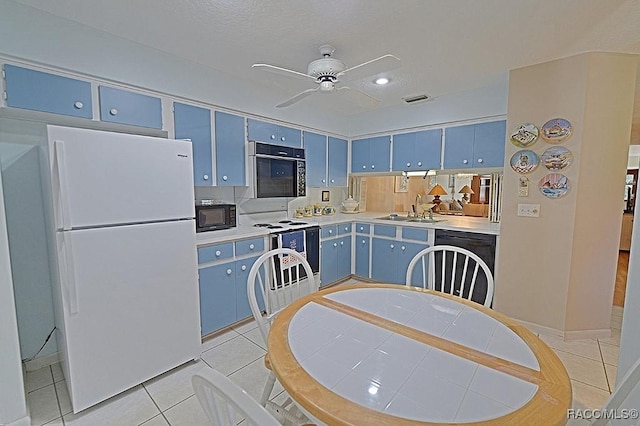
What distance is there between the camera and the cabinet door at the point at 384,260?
12.2 ft

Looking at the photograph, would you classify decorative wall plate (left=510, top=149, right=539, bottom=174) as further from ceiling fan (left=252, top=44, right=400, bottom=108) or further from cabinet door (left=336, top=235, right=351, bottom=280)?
cabinet door (left=336, top=235, right=351, bottom=280)

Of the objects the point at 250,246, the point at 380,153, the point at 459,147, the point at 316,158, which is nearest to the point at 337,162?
the point at 316,158

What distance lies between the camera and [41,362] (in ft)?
7.10

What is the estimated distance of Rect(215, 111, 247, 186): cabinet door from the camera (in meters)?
2.83

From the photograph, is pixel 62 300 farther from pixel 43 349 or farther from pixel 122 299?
pixel 43 349

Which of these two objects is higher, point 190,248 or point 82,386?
point 190,248

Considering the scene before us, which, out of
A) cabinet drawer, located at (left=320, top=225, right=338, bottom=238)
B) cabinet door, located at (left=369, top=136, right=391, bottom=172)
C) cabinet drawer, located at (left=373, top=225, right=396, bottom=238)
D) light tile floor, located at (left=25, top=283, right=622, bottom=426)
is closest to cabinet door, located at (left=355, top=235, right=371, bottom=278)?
cabinet drawer, located at (left=373, top=225, right=396, bottom=238)

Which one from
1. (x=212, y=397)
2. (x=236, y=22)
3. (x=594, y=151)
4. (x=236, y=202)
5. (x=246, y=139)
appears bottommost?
(x=212, y=397)

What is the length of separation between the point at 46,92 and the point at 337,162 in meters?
3.17

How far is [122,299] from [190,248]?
20.5 inches

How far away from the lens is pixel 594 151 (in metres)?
2.43

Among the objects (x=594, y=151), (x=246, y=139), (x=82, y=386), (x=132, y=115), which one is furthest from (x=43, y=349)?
(x=594, y=151)

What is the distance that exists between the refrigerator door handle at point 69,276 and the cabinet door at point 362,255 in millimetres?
3067

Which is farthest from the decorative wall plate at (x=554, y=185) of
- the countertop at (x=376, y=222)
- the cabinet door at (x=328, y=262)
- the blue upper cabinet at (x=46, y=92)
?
the blue upper cabinet at (x=46, y=92)
